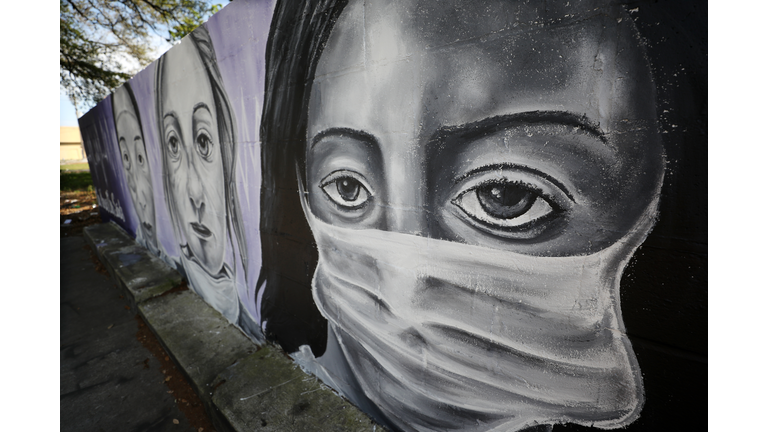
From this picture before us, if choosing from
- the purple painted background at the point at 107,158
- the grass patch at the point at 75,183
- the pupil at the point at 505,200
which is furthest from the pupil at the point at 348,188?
the grass patch at the point at 75,183

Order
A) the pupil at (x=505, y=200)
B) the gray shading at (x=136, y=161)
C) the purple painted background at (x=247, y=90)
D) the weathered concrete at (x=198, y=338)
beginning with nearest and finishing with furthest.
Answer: the pupil at (x=505, y=200), the purple painted background at (x=247, y=90), the weathered concrete at (x=198, y=338), the gray shading at (x=136, y=161)

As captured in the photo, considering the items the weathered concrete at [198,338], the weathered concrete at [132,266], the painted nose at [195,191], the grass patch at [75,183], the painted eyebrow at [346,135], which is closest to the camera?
the painted eyebrow at [346,135]

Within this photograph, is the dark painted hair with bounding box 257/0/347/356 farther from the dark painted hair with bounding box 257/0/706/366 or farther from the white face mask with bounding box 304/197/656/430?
the white face mask with bounding box 304/197/656/430

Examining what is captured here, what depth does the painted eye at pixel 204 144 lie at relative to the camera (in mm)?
3812

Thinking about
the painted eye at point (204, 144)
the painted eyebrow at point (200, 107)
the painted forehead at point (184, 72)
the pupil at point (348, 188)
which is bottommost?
the pupil at point (348, 188)

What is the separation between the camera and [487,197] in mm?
1777

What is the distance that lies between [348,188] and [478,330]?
132cm

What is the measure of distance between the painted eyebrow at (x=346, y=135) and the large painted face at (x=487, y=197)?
0.04 ft

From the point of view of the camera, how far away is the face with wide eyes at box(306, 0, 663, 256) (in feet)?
4.42

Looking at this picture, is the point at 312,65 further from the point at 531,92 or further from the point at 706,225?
the point at 706,225

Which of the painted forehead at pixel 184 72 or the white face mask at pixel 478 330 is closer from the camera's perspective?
the white face mask at pixel 478 330

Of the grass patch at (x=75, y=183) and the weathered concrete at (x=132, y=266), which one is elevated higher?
the grass patch at (x=75, y=183)

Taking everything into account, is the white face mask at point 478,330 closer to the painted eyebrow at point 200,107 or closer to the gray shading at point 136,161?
the painted eyebrow at point 200,107


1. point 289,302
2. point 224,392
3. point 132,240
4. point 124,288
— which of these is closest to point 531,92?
point 289,302
